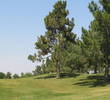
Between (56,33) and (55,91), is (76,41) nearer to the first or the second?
(56,33)

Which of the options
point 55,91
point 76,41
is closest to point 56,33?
point 76,41

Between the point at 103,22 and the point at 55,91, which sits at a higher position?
the point at 103,22

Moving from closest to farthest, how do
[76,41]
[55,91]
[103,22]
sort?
[55,91], [103,22], [76,41]

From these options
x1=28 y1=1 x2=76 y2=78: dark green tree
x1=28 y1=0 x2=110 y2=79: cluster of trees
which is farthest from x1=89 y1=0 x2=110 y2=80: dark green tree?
x1=28 y1=1 x2=76 y2=78: dark green tree

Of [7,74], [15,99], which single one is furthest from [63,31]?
[7,74]

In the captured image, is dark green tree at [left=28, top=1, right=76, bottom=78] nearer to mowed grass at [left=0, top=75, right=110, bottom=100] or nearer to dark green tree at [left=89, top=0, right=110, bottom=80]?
mowed grass at [left=0, top=75, right=110, bottom=100]

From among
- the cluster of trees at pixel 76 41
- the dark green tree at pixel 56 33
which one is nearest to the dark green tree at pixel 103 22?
the cluster of trees at pixel 76 41

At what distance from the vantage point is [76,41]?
59375 mm

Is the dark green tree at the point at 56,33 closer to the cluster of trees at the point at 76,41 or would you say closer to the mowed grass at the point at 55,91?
the cluster of trees at the point at 76,41

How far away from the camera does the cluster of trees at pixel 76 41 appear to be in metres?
47.8

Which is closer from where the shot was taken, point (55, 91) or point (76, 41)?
point (55, 91)

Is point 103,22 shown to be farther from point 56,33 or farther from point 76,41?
point 56,33

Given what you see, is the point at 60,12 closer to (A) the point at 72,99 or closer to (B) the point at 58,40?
(B) the point at 58,40

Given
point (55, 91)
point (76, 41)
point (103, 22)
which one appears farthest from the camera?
point (76, 41)
